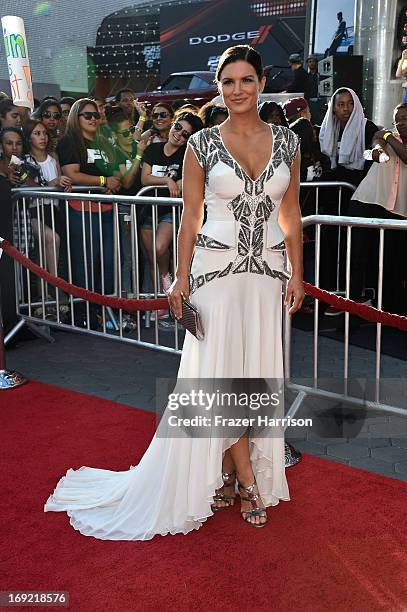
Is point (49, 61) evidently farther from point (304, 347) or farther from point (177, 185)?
point (304, 347)

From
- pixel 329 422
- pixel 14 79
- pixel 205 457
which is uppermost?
pixel 14 79

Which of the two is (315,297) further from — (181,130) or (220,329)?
(181,130)

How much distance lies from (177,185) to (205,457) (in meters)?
4.03

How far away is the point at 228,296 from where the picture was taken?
122 inches

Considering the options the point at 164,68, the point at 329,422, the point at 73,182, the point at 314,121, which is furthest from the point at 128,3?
the point at 329,422

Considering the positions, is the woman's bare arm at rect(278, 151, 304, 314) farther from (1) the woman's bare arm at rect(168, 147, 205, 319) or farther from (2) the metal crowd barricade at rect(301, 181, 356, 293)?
(2) the metal crowd barricade at rect(301, 181, 356, 293)

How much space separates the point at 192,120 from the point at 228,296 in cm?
411

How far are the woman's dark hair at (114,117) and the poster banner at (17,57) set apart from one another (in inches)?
82.3

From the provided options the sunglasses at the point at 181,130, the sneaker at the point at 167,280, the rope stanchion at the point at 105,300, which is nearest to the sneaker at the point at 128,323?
the sneaker at the point at 167,280

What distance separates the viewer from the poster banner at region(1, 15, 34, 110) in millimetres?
6043

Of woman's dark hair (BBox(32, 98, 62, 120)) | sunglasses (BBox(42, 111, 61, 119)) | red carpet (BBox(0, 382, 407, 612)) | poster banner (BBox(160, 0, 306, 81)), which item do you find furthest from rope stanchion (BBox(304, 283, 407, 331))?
poster banner (BBox(160, 0, 306, 81))

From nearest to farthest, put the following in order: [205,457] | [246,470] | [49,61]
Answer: [205,457]
[246,470]
[49,61]

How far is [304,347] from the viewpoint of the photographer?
6273 mm

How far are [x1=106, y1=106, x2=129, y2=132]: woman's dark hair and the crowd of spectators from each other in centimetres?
31
